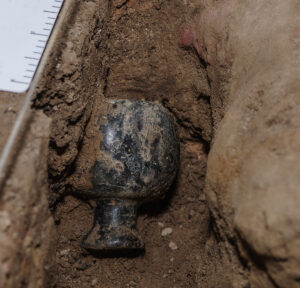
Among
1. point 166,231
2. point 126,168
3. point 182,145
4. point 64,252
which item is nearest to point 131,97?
point 182,145

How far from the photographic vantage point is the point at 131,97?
203cm

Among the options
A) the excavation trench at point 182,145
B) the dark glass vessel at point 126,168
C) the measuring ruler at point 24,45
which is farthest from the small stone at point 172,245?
the measuring ruler at point 24,45

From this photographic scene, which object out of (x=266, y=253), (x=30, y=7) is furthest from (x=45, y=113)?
(x=266, y=253)

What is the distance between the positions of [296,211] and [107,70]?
1.17 metres

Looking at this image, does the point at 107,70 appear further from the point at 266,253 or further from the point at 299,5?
the point at 266,253

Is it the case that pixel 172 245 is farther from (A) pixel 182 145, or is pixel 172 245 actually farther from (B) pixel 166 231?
(A) pixel 182 145

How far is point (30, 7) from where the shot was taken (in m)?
1.69

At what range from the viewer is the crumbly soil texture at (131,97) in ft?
5.17

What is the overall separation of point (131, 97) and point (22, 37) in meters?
0.60

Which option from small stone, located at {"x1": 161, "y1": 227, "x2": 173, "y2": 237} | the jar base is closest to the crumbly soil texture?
small stone, located at {"x1": 161, "y1": 227, "x2": 173, "y2": 237}

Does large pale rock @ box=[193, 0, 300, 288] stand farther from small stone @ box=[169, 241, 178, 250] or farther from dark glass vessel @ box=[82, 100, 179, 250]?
small stone @ box=[169, 241, 178, 250]

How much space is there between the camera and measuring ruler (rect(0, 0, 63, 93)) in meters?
1.48

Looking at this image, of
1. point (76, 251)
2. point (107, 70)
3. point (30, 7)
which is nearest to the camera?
point (30, 7)

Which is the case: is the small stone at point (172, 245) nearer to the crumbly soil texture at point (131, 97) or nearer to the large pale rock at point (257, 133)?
the crumbly soil texture at point (131, 97)
